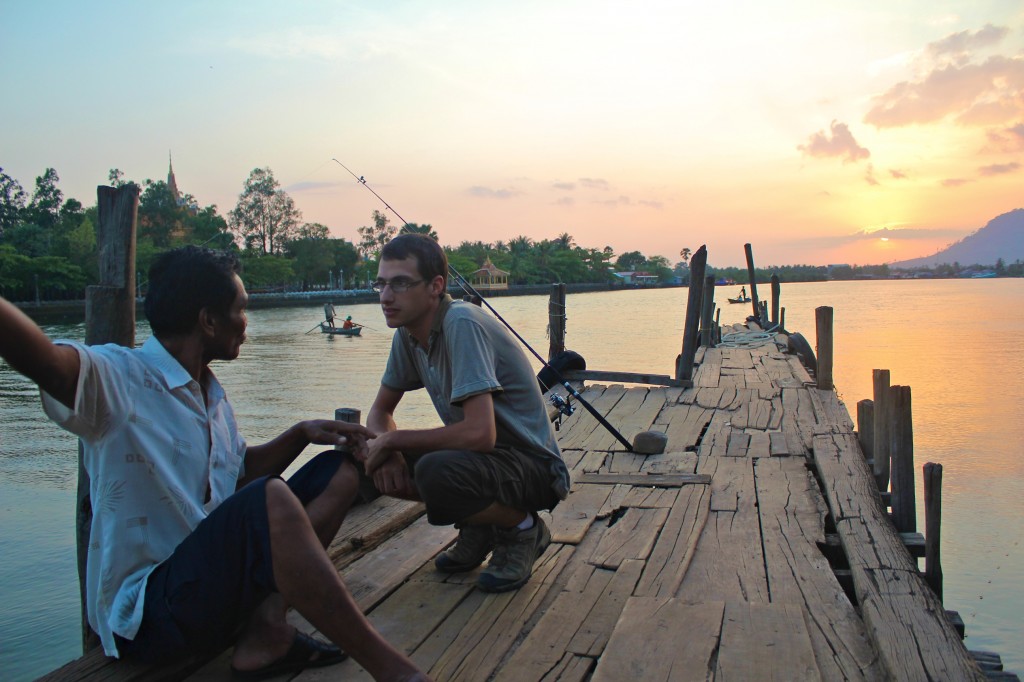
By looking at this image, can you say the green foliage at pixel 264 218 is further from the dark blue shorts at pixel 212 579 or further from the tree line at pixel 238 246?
the dark blue shorts at pixel 212 579

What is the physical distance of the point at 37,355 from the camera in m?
1.70

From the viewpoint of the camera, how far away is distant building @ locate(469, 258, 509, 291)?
9262cm

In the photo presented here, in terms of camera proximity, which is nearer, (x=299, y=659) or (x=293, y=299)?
(x=299, y=659)

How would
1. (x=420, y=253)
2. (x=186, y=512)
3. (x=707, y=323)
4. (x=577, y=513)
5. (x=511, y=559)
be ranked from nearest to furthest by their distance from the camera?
(x=186, y=512)
(x=420, y=253)
(x=511, y=559)
(x=577, y=513)
(x=707, y=323)

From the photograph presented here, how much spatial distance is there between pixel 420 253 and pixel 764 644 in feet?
5.80

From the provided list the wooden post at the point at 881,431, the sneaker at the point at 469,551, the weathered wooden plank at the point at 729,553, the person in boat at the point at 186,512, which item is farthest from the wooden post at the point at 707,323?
the person in boat at the point at 186,512

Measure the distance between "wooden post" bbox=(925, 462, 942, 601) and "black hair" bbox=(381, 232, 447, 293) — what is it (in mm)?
3032

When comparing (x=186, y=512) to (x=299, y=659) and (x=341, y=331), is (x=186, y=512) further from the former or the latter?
(x=341, y=331)

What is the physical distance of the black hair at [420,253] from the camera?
293cm

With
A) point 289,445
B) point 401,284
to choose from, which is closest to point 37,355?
point 289,445

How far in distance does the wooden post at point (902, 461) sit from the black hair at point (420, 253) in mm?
3712

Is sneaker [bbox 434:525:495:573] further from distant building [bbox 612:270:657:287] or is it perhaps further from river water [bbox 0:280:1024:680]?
distant building [bbox 612:270:657:287]

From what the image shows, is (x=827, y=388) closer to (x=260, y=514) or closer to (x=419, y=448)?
(x=419, y=448)

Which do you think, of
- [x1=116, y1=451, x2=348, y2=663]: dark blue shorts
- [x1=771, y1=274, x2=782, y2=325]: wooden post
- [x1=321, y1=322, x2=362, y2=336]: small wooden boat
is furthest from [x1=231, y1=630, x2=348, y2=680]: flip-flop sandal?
[x1=321, y1=322, x2=362, y2=336]: small wooden boat
